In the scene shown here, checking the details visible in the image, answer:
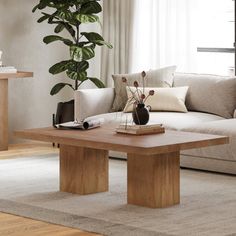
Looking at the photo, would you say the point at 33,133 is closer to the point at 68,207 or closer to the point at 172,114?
the point at 68,207

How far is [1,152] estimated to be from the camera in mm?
7766

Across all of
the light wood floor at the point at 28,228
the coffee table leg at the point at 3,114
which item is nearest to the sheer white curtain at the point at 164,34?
the coffee table leg at the point at 3,114

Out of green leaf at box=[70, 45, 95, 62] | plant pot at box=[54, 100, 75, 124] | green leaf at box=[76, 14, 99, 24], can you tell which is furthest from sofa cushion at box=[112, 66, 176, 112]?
green leaf at box=[76, 14, 99, 24]

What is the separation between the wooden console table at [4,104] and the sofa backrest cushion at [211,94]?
1.56m

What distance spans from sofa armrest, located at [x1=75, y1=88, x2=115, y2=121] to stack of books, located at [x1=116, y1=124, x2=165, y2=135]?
161cm

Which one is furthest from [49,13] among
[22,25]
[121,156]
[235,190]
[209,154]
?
[235,190]

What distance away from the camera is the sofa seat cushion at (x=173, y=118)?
6707 millimetres

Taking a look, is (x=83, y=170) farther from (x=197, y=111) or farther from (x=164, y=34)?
(x=164, y=34)

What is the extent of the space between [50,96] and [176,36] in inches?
59.5

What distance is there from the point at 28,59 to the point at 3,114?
33.9 inches

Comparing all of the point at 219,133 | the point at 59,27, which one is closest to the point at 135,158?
the point at 219,133

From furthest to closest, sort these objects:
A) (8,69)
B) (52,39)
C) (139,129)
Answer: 1. (52,39)
2. (8,69)
3. (139,129)

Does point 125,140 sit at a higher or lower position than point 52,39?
lower

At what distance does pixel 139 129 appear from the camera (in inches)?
219
